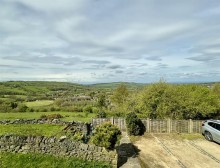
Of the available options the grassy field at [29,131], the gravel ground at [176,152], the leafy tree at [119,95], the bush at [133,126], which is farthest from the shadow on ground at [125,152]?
the leafy tree at [119,95]

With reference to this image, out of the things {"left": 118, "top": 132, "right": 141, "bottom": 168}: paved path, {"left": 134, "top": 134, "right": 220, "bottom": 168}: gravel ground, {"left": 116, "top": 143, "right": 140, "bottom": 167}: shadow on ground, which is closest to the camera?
{"left": 118, "top": 132, "right": 141, "bottom": 168}: paved path

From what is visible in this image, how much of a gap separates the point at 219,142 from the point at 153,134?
18.5 ft

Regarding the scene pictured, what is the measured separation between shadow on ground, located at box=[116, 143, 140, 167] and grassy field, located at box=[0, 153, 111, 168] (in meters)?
1.64

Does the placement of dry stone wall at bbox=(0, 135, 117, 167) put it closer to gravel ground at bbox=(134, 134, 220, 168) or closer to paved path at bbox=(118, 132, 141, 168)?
paved path at bbox=(118, 132, 141, 168)

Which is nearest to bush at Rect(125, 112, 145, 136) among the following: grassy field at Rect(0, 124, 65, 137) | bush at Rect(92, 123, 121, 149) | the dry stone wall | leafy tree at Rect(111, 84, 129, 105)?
grassy field at Rect(0, 124, 65, 137)

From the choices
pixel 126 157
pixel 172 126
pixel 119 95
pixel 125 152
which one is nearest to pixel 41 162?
pixel 126 157

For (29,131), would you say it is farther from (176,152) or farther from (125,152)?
(176,152)

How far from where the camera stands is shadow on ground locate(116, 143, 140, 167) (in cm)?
1349

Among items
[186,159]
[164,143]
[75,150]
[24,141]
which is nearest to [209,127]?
[164,143]

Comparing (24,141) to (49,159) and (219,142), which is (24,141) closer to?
(49,159)

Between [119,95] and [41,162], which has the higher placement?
[119,95]

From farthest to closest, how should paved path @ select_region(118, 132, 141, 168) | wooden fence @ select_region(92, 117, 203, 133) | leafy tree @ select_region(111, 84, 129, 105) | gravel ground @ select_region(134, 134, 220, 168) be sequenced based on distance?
1. leafy tree @ select_region(111, 84, 129, 105)
2. wooden fence @ select_region(92, 117, 203, 133)
3. gravel ground @ select_region(134, 134, 220, 168)
4. paved path @ select_region(118, 132, 141, 168)

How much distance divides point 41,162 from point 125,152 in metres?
5.25

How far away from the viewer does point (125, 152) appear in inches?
588
